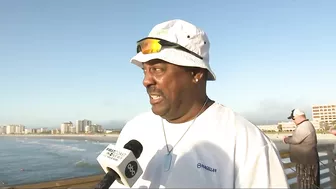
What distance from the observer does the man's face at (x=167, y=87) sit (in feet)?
4.76

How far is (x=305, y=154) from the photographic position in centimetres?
456

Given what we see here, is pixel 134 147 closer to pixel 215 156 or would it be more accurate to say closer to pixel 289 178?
pixel 215 156

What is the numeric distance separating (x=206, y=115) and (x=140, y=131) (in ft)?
1.36

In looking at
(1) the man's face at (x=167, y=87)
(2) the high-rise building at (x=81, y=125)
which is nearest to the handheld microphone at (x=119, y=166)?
(1) the man's face at (x=167, y=87)

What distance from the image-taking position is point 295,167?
4.75 meters

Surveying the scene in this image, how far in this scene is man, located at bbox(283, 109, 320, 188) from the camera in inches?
179

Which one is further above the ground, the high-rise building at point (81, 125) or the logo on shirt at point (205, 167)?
the logo on shirt at point (205, 167)

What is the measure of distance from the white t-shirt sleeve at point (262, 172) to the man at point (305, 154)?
12.5 ft

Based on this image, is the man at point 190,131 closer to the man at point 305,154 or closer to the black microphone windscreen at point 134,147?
the black microphone windscreen at point 134,147

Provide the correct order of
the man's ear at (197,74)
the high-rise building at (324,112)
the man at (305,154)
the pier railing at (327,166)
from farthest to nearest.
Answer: the high-rise building at (324,112) → the pier railing at (327,166) → the man at (305,154) → the man's ear at (197,74)

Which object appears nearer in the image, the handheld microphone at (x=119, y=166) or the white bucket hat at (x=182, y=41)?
the handheld microphone at (x=119, y=166)

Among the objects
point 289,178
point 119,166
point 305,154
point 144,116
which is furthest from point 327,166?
point 119,166

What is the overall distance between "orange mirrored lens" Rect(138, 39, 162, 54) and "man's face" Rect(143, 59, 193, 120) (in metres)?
0.06

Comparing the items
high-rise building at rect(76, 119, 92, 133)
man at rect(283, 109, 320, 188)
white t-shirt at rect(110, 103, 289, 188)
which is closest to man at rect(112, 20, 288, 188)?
white t-shirt at rect(110, 103, 289, 188)
